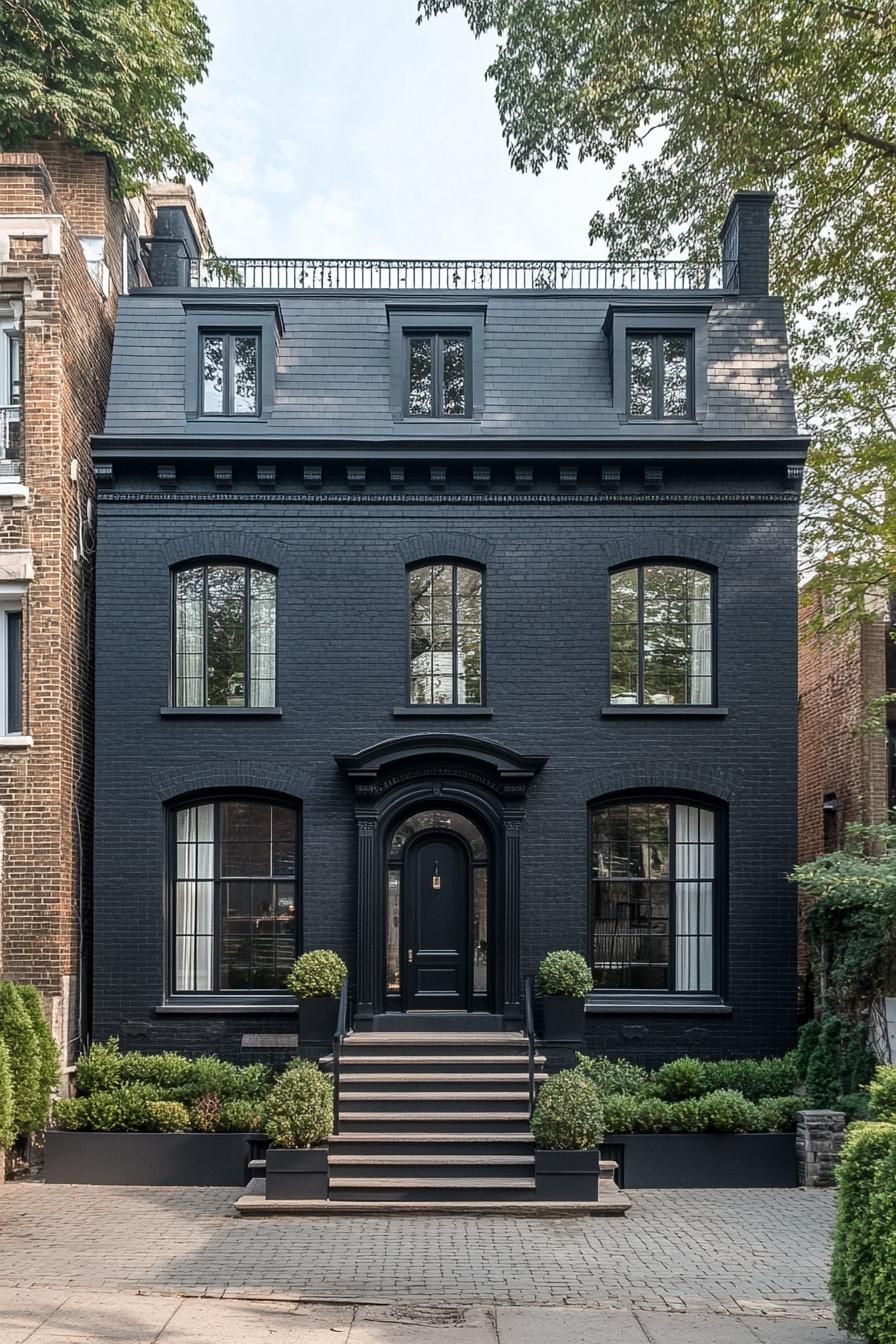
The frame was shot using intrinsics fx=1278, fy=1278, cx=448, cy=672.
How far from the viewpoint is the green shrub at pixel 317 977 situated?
1438 cm

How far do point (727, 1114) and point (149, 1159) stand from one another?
19.9ft

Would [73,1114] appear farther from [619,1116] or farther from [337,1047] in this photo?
[619,1116]

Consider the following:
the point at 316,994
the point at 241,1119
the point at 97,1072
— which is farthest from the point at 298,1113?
the point at 97,1072

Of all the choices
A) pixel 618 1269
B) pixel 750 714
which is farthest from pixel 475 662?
pixel 618 1269

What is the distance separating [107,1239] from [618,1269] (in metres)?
4.43

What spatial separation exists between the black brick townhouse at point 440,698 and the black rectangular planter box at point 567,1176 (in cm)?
286

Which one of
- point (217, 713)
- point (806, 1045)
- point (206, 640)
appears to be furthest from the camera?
point (206, 640)

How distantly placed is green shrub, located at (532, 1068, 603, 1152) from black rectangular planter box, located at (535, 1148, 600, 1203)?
8cm

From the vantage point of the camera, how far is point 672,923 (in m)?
15.5

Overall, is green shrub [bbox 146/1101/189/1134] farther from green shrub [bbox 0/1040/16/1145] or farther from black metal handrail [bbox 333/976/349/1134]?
black metal handrail [bbox 333/976/349/1134]

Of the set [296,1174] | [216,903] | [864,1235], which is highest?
[216,903]

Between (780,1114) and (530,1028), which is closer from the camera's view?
(530,1028)

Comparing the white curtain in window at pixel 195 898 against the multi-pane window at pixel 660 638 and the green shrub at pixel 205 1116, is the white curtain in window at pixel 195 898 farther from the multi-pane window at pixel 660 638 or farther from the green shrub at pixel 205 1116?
the multi-pane window at pixel 660 638

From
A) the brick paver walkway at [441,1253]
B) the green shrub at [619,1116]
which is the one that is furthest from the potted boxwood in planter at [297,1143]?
A: the green shrub at [619,1116]
